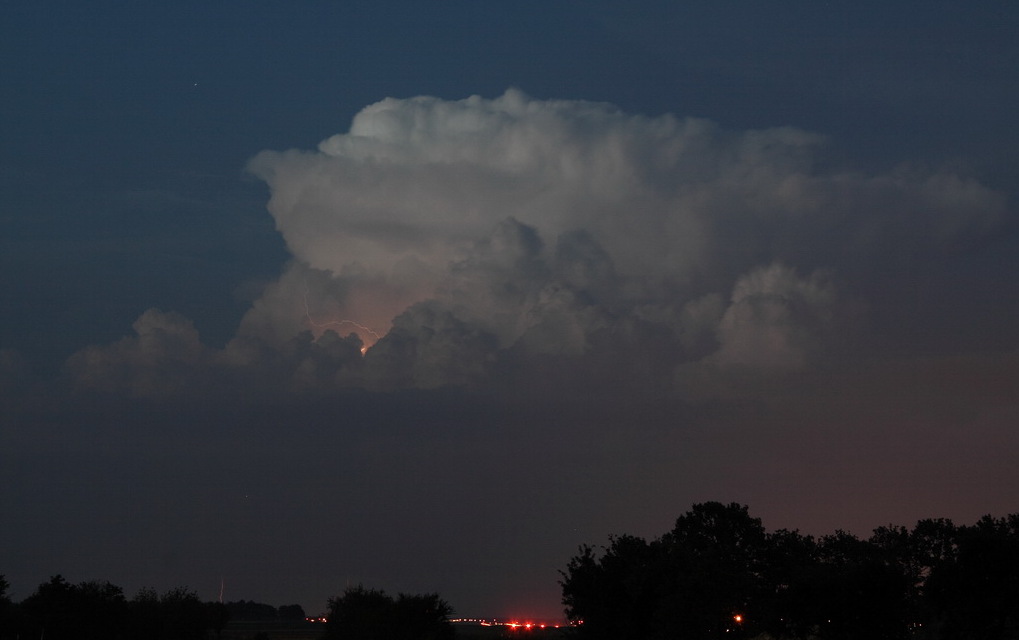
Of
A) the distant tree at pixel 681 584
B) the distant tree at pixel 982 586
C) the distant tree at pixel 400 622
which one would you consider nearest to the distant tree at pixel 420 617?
the distant tree at pixel 400 622

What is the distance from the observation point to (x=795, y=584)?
223 feet

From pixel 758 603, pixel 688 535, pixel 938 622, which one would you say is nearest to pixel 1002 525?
pixel 938 622

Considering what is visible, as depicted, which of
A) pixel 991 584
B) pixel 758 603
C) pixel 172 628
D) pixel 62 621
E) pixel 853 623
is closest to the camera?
pixel 991 584

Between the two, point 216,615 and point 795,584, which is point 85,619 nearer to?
point 216,615

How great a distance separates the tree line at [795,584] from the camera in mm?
57156

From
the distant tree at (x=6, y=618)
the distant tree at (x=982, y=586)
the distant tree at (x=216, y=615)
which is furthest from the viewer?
the distant tree at (x=216, y=615)

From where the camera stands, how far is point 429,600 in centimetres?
10481

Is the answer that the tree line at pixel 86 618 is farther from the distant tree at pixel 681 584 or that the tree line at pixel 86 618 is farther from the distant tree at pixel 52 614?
the distant tree at pixel 681 584

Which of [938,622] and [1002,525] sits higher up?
[1002,525]

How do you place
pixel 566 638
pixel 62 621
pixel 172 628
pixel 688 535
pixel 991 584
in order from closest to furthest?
pixel 991 584, pixel 566 638, pixel 688 535, pixel 62 621, pixel 172 628

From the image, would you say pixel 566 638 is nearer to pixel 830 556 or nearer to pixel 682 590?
pixel 682 590

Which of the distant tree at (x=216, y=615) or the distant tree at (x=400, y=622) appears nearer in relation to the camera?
the distant tree at (x=400, y=622)

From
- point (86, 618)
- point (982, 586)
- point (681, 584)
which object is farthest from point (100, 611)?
point (982, 586)

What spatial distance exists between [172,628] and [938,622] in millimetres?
83308
